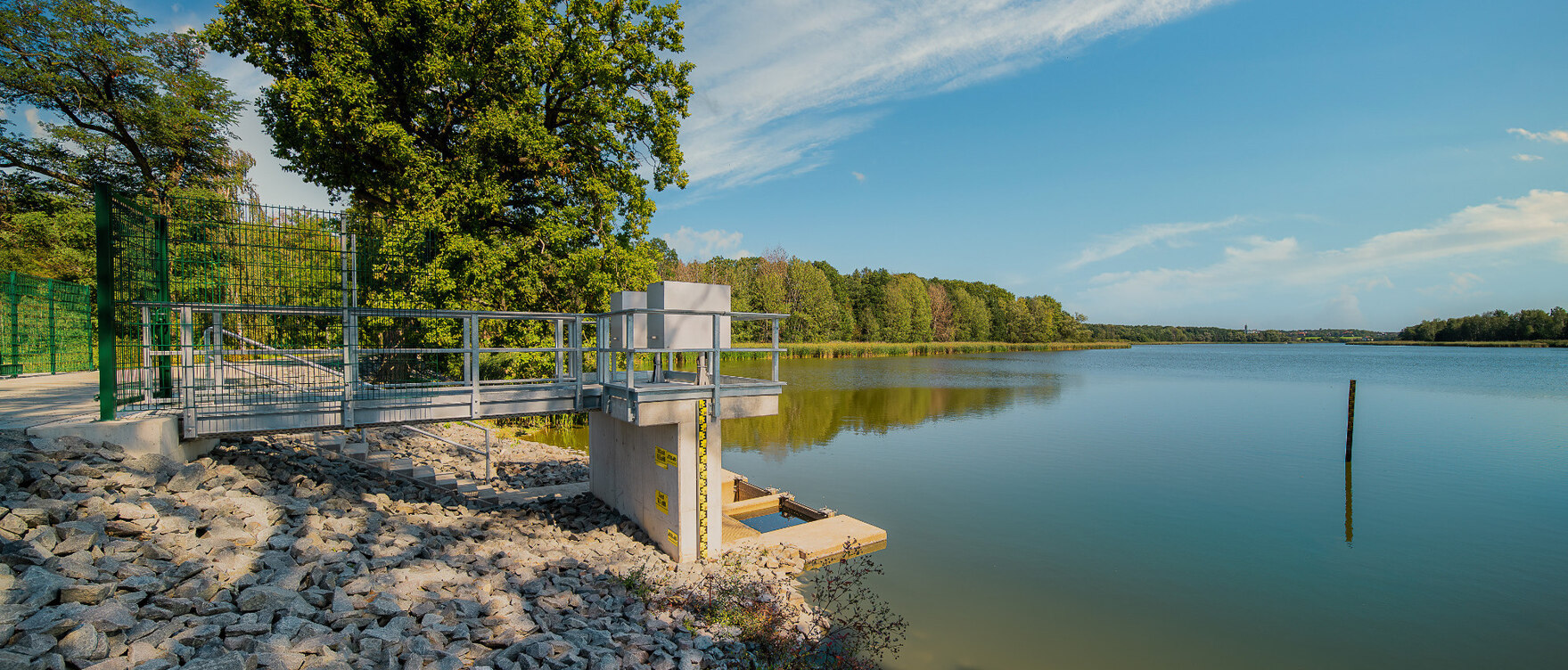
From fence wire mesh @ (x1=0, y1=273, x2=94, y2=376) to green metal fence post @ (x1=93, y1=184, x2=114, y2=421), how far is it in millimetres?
11243

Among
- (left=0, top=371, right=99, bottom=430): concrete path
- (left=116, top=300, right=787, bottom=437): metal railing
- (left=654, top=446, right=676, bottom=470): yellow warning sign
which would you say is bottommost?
(left=654, top=446, right=676, bottom=470): yellow warning sign

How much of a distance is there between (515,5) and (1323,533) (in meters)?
19.4

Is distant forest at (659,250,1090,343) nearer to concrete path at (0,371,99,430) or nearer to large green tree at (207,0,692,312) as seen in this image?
large green tree at (207,0,692,312)

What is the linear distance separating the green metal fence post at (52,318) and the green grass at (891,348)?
24.2 metres

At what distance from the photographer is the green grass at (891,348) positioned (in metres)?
54.9

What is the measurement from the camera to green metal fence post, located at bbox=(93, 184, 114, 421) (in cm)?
573

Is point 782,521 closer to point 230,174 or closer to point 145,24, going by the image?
point 230,174

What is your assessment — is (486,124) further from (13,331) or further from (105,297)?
(13,331)

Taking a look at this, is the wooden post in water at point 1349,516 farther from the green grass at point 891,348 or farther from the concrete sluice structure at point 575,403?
the green grass at point 891,348

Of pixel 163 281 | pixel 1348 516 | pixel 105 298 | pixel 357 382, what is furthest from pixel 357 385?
pixel 1348 516

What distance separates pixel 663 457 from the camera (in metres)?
7.69

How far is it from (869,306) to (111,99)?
6855 cm

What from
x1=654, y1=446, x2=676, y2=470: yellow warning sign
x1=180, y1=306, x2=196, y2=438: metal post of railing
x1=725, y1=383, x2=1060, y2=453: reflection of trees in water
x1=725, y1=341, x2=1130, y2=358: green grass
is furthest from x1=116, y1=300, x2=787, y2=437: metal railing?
x1=725, y1=341, x2=1130, y2=358: green grass

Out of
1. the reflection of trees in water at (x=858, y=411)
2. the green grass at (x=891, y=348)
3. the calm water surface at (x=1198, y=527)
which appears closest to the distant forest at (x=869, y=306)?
the green grass at (x=891, y=348)
